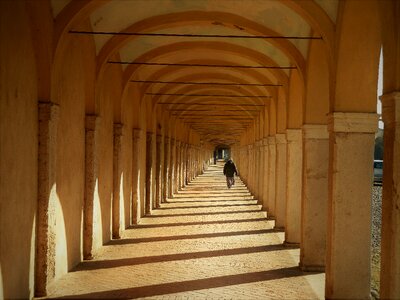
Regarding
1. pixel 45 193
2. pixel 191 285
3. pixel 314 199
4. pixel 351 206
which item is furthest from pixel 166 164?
pixel 351 206

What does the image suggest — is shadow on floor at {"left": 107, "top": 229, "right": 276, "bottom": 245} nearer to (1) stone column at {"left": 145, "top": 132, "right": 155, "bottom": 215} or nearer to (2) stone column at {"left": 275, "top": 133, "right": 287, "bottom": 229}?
(2) stone column at {"left": 275, "top": 133, "right": 287, "bottom": 229}

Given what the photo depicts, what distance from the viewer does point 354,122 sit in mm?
7754

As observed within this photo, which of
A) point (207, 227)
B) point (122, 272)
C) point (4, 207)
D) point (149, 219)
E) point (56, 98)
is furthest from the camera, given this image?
point (149, 219)

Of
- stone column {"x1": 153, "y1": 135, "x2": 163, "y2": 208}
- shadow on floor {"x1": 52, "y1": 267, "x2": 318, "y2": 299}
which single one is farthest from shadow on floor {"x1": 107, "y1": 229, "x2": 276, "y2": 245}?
stone column {"x1": 153, "y1": 135, "x2": 163, "y2": 208}

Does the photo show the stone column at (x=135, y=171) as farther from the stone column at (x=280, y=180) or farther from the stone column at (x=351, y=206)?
the stone column at (x=351, y=206)

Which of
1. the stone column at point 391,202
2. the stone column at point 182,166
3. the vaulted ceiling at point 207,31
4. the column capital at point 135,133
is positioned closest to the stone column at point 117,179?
the vaulted ceiling at point 207,31

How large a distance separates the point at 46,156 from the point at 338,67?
482 centimetres

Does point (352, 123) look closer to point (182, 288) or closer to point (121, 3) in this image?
point (182, 288)

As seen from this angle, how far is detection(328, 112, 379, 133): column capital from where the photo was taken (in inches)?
305

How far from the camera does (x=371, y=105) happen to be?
7832mm

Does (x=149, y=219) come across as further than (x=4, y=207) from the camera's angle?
Yes

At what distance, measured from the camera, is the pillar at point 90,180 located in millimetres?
10445

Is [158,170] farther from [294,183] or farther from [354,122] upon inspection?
[354,122]

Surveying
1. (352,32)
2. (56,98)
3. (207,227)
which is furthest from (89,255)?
(352,32)
